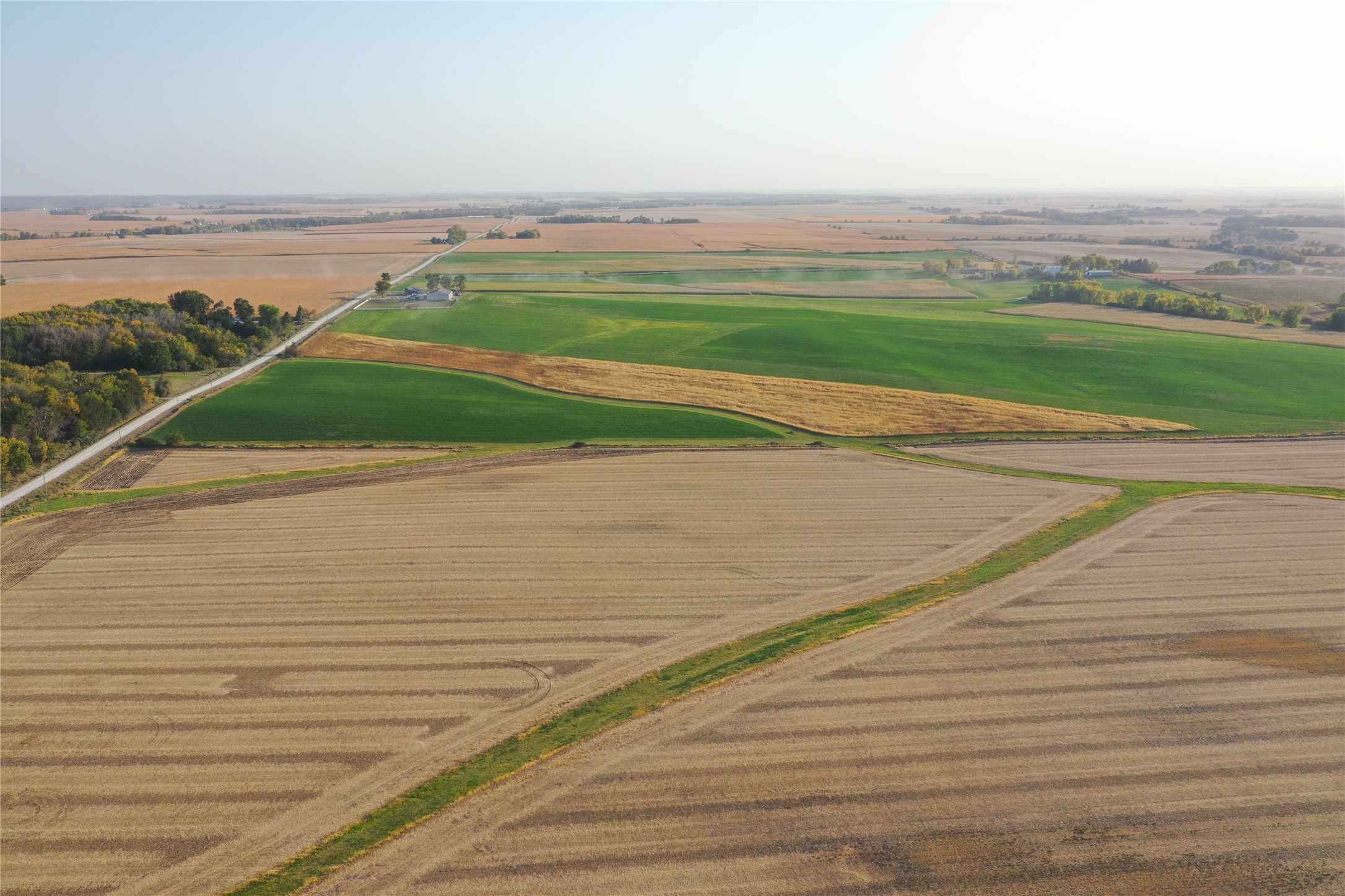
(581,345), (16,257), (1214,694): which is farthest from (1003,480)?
(16,257)

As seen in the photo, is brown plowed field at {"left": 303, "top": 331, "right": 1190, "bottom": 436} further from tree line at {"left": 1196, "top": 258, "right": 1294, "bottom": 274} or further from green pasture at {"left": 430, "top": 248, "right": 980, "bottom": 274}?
tree line at {"left": 1196, "top": 258, "right": 1294, "bottom": 274}

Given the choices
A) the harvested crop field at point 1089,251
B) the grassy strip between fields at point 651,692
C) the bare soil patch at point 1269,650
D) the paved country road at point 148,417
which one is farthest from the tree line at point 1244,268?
the paved country road at point 148,417

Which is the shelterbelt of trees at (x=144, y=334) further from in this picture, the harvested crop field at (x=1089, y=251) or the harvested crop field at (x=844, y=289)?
the harvested crop field at (x=1089, y=251)

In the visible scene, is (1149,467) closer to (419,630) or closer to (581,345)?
(419,630)

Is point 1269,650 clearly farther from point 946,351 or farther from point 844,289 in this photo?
point 844,289

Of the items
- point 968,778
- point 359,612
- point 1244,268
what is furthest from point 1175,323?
point 359,612

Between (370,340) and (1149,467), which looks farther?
(370,340)

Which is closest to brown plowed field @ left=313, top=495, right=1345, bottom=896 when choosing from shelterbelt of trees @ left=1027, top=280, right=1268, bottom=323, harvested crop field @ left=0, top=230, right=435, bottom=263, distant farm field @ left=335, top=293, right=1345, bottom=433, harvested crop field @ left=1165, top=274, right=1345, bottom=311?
distant farm field @ left=335, top=293, right=1345, bottom=433

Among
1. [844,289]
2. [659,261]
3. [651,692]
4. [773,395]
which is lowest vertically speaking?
[651,692]
